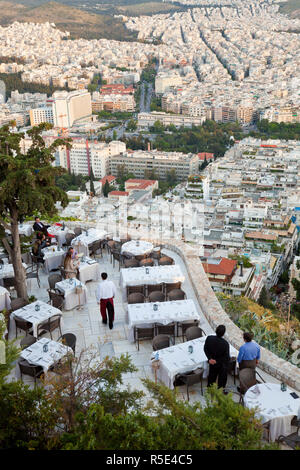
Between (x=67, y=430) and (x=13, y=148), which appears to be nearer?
(x=67, y=430)

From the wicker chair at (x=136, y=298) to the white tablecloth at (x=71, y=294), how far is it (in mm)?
430

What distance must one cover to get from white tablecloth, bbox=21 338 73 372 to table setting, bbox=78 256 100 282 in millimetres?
1424

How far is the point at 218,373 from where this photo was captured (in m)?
3.10

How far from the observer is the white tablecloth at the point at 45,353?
128 inches

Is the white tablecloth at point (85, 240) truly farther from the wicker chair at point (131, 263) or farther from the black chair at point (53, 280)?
the black chair at point (53, 280)

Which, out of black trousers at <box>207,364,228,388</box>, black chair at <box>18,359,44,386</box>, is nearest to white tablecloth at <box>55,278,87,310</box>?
black chair at <box>18,359,44,386</box>

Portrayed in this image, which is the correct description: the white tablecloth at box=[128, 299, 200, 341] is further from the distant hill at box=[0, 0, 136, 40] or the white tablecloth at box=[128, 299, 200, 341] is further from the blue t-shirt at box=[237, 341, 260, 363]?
the distant hill at box=[0, 0, 136, 40]

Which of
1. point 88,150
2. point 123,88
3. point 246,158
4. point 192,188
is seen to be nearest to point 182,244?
point 192,188

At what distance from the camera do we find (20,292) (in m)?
4.29

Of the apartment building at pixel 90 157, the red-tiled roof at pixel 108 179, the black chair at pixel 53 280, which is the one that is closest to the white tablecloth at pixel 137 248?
the black chair at pixel 53 280

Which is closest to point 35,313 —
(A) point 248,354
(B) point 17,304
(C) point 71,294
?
(B) point 17,304

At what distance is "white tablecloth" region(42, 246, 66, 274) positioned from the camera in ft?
16.8
